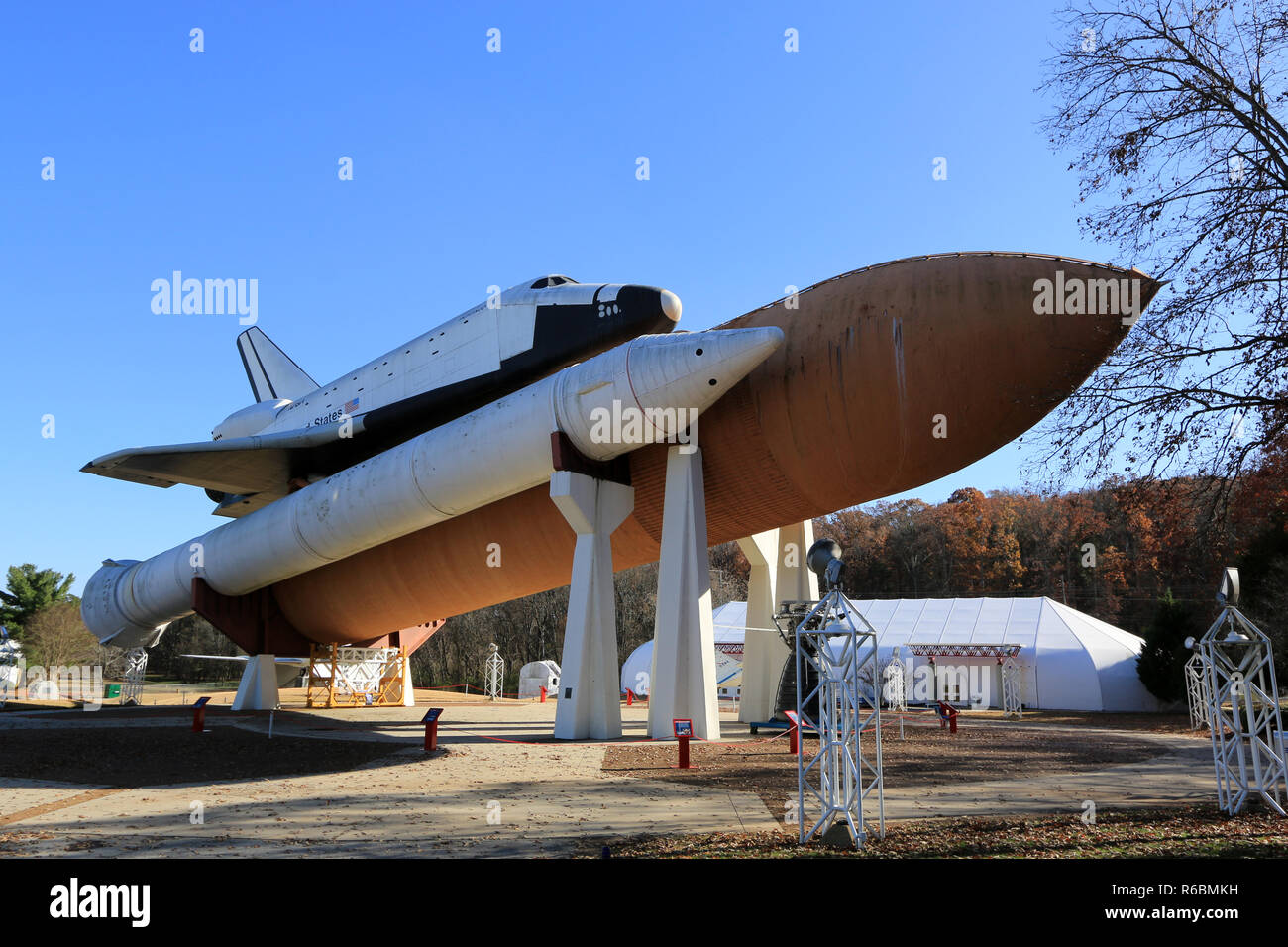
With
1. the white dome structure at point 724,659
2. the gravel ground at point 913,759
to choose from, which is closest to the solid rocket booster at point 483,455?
the gravel ground at point 913,759

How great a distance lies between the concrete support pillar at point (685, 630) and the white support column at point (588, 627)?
0.90 meters

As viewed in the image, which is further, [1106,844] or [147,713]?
[147,713]

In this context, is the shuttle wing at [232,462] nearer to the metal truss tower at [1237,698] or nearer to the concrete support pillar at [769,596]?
the concrete support pillar at [769,596]

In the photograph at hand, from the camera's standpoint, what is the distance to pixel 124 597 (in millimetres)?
21219

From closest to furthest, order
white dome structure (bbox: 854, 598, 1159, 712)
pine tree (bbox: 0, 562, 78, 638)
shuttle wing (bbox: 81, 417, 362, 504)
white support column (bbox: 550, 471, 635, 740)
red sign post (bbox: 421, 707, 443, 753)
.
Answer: red sign post (bbox: 421, 707, 443, 753) → white support column (bbox: 550, 471, 635, 740) → shuttle wing (bbox: 81, 417, 362, 504) → white dome structure (bbox: 854, 598, 1159, 712) → pine tree (bbox: 0, 562, 78, 638)

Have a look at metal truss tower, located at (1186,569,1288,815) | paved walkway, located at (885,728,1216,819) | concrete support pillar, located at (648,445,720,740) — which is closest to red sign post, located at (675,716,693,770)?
concrete support pillar, located at (648,445,720,740)

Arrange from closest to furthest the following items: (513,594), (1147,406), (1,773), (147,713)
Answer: (1147,406) → (1,773) → (513,594) → (147,713)

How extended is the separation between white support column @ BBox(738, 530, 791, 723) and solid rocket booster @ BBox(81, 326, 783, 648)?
5.40 m

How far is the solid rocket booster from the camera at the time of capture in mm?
12617

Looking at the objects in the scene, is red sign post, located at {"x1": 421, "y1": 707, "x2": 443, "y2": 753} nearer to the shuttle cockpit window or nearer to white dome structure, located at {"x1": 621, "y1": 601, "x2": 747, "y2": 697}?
the shuttle cockpit window

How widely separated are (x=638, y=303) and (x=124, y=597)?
1556cm

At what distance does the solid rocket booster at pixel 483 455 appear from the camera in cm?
1262
